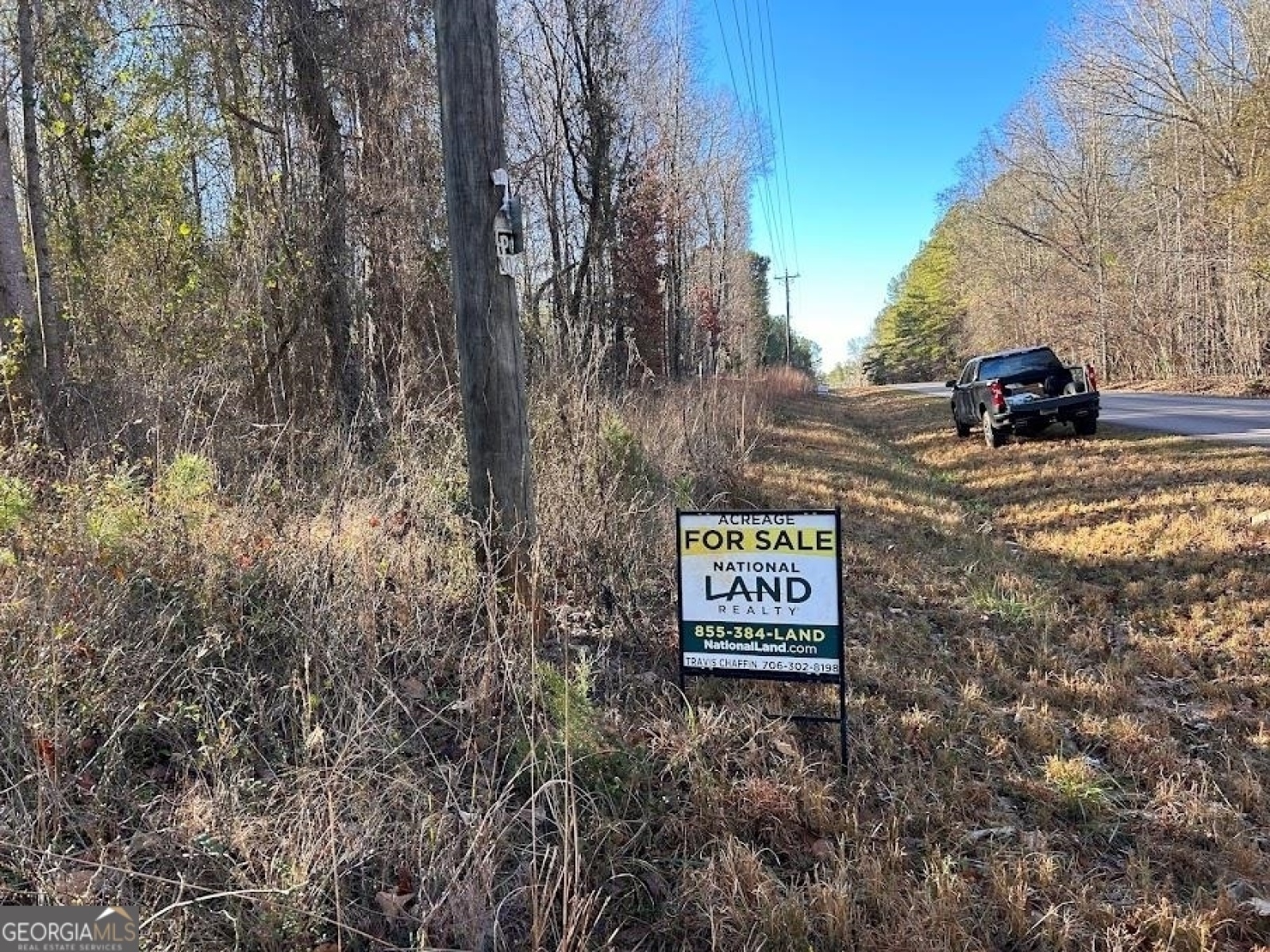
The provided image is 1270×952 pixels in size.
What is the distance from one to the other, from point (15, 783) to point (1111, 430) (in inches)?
535

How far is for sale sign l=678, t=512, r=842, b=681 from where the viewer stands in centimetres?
279

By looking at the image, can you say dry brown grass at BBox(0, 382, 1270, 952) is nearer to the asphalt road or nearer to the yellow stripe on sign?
the yellow stripe on sign

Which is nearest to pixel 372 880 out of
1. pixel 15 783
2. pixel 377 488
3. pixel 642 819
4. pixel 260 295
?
pixel 642 819

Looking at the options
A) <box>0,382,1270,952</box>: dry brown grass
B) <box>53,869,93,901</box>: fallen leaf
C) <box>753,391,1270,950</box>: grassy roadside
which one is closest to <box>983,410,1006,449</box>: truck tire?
<box>753,391,1270,950</box>: grassy roadside

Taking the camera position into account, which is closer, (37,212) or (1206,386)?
(37,212)

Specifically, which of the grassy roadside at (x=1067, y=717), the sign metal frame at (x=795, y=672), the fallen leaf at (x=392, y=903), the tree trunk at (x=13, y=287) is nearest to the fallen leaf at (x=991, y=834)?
the grassy roadside at (x=1067, y=717)

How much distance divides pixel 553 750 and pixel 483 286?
6.60 ft

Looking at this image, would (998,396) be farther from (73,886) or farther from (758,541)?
(73,886)

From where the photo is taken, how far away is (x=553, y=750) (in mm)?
2490

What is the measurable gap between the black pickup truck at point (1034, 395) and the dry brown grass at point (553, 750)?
678 centimetres

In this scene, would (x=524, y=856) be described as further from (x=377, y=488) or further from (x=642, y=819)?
(x=377, y=488)

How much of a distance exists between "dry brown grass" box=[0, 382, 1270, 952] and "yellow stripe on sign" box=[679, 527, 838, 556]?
66 centimetres

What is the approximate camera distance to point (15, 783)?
1982 millimetres

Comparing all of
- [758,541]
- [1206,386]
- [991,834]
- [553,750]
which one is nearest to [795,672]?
[758,541]
